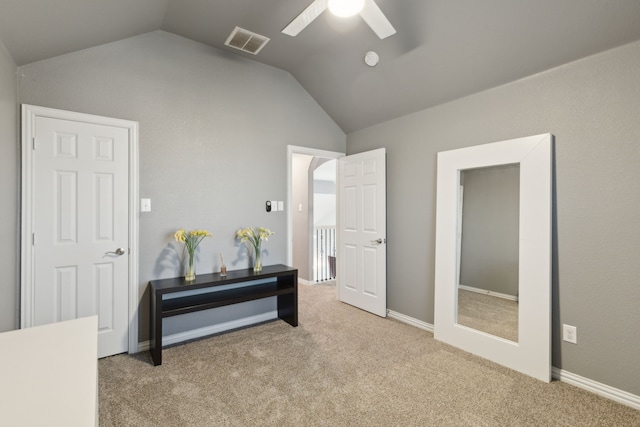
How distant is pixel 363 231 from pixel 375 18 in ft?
7.94

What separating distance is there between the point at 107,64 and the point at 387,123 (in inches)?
112

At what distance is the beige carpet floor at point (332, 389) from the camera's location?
190 cm

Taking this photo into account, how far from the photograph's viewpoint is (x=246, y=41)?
9.89 ft

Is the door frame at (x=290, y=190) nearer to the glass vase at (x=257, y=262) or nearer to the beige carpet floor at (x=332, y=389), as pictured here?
the glass vase at (x=257, y=262)

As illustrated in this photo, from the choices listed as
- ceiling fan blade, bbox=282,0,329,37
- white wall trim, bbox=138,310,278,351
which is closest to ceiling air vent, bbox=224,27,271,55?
ceiling fan blade, bbox=282,0,329,37

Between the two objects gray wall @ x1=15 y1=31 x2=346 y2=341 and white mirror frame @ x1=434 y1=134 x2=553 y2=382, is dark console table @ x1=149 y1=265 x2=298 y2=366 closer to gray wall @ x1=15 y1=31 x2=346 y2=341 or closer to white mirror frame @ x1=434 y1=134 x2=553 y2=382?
gray wall @ x1=15 y1=31 x2=346 y2=341

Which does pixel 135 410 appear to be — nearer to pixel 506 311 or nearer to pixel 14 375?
pixel 14 375

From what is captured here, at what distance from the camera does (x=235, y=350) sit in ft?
9.20

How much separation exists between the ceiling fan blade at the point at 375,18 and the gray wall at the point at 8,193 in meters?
2.33

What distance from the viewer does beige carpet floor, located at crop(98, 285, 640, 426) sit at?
1.90 m

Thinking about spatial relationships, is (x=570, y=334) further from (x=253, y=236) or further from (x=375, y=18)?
(x=253, y=236)

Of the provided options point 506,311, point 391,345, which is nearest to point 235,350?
point 391,345

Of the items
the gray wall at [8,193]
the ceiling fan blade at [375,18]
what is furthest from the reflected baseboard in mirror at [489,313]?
A: the gray wall at [8,193]

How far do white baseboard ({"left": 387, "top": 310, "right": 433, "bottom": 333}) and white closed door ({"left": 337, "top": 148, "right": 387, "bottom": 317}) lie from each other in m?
0.10
